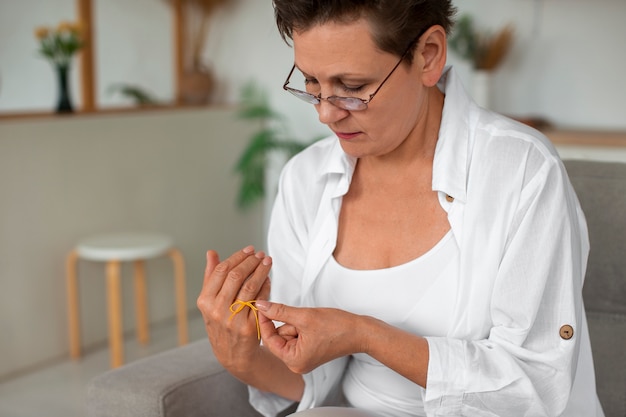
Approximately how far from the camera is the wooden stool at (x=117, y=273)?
3.36m

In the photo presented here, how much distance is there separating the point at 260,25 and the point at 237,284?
3414 millimetres

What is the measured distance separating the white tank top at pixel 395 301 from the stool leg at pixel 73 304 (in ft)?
7.19

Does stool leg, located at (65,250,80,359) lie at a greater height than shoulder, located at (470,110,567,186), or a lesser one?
lesser

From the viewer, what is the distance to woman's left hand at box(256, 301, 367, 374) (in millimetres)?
1288

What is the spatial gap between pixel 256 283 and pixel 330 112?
11.6 inches

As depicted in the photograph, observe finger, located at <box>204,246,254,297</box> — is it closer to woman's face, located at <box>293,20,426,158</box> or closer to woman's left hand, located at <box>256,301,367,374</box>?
woman's left hand, located at <box>256,301,367,374</box>

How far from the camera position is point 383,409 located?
152 cm

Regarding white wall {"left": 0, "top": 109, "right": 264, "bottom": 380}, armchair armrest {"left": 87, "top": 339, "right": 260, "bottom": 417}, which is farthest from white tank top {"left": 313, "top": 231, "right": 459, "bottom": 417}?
white wall {"left": 0, "top": 109, "right": 264, "bottom": 380}

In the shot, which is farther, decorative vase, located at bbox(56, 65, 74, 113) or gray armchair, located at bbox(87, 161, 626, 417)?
decorative vase, located at bbox(56, 65, 74, 113)

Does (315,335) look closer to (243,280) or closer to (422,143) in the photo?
(243,280)

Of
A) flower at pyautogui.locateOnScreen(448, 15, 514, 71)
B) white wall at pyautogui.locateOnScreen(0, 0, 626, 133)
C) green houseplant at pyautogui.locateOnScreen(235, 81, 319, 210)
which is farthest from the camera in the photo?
green houseplant at pyautogui.locateOnScreen(235, 81, 319, 210)

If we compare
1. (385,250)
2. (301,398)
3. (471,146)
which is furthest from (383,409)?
(471,146)

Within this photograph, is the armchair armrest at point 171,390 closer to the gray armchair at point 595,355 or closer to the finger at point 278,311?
the gray armchair at point 595,355

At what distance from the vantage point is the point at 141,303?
12.3 feet
